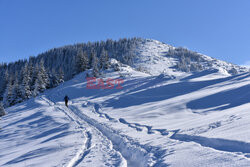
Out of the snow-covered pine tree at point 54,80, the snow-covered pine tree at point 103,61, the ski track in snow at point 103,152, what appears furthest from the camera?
the snow-covered pine tree at point 103,61

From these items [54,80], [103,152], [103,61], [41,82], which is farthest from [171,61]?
[103,152]

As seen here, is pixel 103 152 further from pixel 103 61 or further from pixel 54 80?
pixel 54 80

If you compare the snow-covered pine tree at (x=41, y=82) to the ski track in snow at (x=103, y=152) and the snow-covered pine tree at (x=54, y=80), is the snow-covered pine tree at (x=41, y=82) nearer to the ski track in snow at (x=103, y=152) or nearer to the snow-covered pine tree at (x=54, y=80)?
the snow-covered pine tree at (x=54, y=80)

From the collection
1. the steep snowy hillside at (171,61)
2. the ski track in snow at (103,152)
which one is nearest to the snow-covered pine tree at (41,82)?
the ski track in snow at (103,152)

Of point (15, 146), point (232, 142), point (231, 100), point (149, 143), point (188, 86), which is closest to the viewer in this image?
point (232, 142)

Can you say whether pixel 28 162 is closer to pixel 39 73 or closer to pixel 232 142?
pixel 232 142

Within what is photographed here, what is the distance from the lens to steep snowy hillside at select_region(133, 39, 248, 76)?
124875 millimetres

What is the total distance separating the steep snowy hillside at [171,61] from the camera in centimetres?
12488

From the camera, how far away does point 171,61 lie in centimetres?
14425

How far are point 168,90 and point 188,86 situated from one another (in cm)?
284

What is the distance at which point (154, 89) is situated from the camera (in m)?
28.2

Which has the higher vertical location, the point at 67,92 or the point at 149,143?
the point at 67,92

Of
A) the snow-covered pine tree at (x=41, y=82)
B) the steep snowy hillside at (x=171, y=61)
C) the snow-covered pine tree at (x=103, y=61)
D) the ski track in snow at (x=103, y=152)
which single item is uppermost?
the steep snowy hillside at (x=171, y=61)

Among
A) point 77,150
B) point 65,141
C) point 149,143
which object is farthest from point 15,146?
point 149,143
